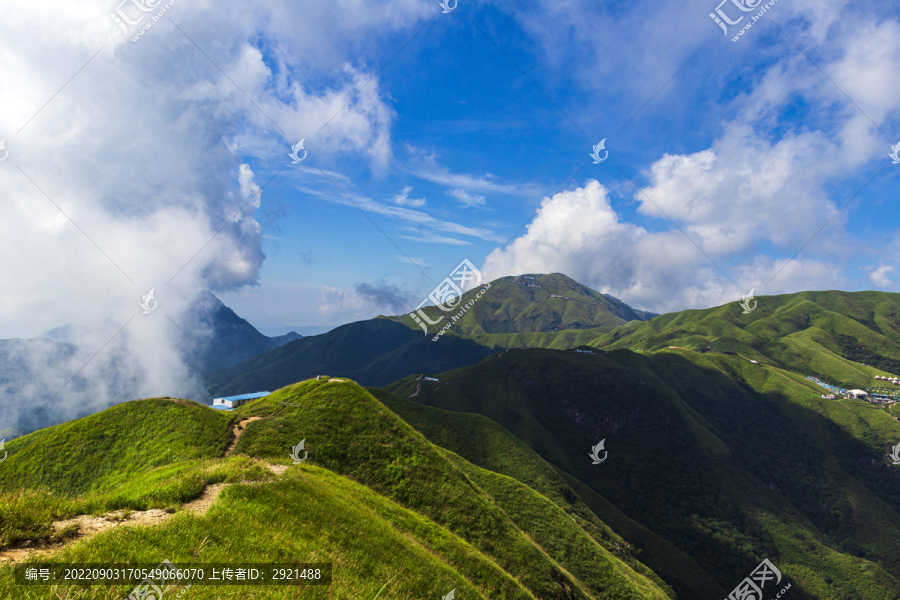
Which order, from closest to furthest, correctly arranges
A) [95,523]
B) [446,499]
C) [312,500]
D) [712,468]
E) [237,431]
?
[95,523] < [312,500] < [446,499] < [237,431] < [712,468]

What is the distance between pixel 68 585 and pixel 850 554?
236353 millimetres

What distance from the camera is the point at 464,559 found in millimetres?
26906

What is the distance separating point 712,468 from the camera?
148 metres

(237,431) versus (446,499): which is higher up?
(237,431)

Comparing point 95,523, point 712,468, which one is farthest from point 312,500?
point 712,468

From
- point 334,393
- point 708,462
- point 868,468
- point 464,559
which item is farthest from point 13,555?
point 868,468

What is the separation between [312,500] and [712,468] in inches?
7399

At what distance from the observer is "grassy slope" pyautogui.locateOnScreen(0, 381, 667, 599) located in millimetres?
11742

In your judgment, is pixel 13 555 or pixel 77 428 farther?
pixel 77 428

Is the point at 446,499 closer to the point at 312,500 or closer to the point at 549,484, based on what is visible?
the point at 312,500

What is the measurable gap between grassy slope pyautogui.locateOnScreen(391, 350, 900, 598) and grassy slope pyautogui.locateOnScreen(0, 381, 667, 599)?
89777mm

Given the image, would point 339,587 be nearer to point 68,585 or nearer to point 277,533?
point 277,533

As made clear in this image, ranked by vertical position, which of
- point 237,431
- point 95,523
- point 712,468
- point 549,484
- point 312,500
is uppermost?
point 237,431

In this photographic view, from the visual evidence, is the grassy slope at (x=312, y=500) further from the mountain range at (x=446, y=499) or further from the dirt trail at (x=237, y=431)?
the dirt trail at (x=237, y=431)
